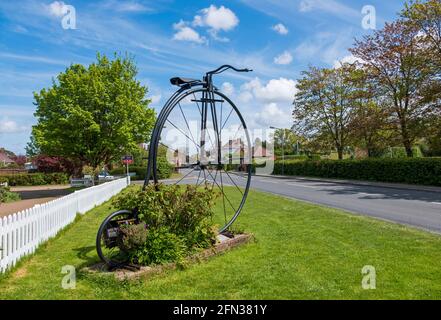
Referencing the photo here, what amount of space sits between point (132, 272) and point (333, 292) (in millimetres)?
2539

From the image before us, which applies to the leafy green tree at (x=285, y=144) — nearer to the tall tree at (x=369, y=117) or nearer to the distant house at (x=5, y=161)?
the tall tree at (x=369, y=117)

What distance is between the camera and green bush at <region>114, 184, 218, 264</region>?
210 inches

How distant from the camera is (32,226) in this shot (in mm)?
6934

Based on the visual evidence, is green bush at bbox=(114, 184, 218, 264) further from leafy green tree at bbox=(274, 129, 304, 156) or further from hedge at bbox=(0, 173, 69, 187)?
leafy green tree at bbox=(274, 129, 304, 156)

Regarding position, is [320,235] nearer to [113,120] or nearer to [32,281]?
[32,281]

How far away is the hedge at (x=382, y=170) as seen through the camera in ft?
74.8

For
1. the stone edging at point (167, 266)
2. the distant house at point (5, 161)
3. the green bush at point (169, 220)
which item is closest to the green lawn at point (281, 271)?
the stone edging at point (167, 266)

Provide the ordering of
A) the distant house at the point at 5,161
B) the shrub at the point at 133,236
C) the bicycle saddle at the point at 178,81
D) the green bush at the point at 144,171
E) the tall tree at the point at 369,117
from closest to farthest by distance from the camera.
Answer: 1. the shrub at the point at 133,236
2. the bicycle saddle at the point at 178,81
3. the tall tree at the point at 369,117
4. the green bush at the point at 144,171
5. the distant house at the point at 5,161

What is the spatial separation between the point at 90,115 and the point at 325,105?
25.8 meters

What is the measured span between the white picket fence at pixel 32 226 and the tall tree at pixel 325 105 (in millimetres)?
32515

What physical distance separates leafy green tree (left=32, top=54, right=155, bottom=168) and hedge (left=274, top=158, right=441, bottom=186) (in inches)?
675

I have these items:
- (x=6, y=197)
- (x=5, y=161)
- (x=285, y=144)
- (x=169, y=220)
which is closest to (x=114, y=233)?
(x=169, y=220)

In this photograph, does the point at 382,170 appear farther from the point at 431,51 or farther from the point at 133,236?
the point at 133,236
